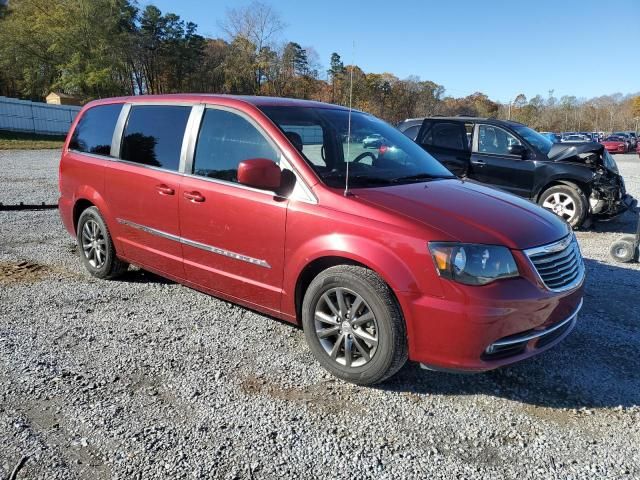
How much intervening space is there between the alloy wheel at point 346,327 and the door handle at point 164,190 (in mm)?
1674

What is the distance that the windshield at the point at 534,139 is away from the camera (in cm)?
849

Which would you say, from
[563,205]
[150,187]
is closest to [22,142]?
[150,187]

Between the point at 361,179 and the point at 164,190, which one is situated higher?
the point at 361,179

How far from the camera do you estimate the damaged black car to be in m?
7.99

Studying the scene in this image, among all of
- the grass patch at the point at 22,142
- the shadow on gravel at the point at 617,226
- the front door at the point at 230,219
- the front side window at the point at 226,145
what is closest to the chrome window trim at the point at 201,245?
the front door at the point at 230,219

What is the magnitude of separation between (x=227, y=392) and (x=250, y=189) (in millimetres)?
1409

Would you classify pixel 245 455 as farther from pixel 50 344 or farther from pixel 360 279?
pixel 50 344

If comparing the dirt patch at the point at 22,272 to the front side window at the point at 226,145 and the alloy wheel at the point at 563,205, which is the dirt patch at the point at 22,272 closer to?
the front side window at the point at 226,145

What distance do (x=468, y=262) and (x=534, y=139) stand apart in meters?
6.94

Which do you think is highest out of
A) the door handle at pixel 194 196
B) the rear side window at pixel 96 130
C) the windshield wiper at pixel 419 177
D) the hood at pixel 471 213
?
the rear side window at pixel 96 130

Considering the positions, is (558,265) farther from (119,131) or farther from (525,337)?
(119,131)

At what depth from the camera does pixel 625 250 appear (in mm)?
6129

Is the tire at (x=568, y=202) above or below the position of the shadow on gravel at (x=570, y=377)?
above

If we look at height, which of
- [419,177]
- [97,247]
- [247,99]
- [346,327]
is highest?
[247,99]
